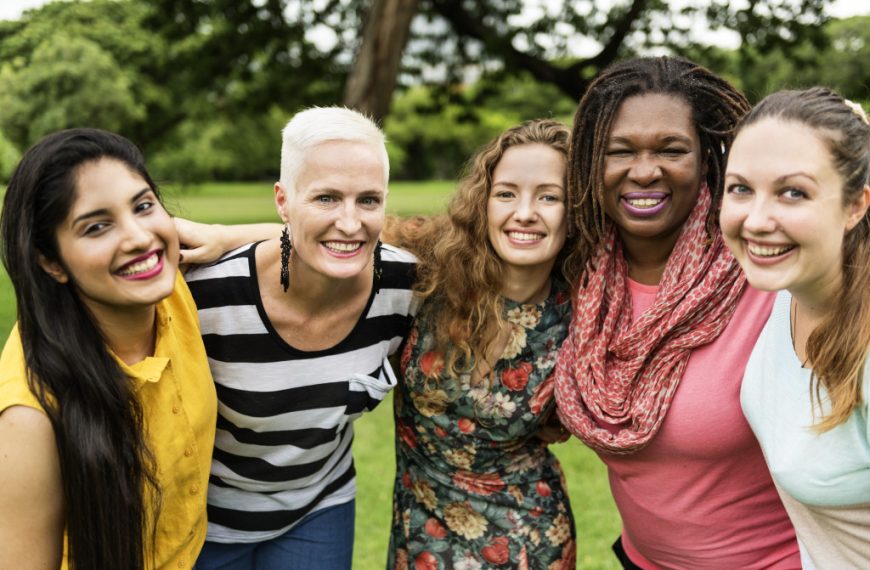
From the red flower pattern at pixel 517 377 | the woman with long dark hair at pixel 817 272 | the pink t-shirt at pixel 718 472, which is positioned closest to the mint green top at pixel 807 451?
the woman with long dark hair at pixel 817 272

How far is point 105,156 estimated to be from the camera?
2.23 meters

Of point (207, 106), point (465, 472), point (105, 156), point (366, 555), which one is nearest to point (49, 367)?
point (105, 156)

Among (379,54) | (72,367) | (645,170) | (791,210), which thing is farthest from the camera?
(379,54)

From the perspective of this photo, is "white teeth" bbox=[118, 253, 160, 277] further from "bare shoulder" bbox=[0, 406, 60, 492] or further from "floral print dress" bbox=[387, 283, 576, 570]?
"floral print dress" bbox=[387, 283, 576, 570]

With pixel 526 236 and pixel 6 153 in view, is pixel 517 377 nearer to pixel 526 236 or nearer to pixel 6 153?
pixel 526 236

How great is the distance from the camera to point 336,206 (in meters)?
2.68

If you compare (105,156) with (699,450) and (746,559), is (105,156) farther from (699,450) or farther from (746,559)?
(746,559)

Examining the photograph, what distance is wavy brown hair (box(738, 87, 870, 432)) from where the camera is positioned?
202 cm

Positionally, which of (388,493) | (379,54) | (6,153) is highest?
(379,54)

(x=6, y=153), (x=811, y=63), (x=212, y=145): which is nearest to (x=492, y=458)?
(x=6, y=153)

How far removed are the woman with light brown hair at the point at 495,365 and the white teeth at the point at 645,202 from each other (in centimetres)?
27

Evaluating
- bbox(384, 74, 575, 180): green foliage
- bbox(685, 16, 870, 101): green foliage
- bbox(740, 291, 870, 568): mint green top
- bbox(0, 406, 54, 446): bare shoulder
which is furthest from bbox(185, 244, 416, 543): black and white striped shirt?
bbox(384, 74, 575, 180): green foliage

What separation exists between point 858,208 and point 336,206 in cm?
153

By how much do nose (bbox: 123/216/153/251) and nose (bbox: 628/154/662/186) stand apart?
5.00ft
